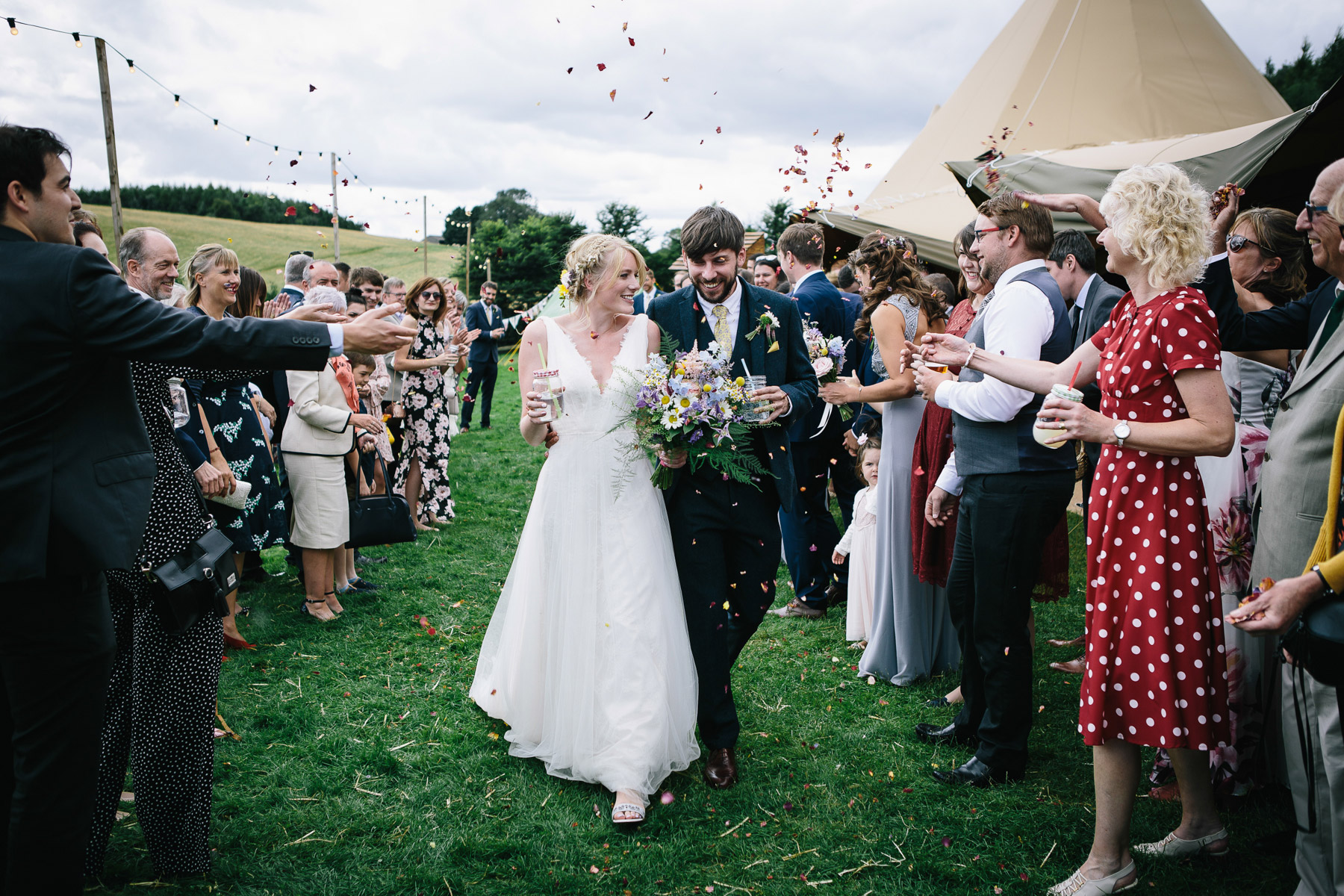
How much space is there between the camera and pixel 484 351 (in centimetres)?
1465

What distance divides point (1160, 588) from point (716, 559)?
5.77 feet

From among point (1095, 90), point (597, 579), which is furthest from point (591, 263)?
point (1095, 90)

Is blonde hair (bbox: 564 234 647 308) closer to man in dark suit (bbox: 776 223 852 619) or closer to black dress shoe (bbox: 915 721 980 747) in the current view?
man in dark suit (bbox: 776 223 852 619)

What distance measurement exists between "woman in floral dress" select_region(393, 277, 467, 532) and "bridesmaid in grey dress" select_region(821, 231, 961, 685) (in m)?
4.66

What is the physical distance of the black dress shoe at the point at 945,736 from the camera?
397 cm

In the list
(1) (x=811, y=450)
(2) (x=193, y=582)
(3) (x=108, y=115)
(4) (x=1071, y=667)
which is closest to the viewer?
(2) (x=193, y=582)

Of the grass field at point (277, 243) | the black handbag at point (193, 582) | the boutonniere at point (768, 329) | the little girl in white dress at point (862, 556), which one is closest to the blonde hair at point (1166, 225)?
the boutonniere at point (768, 329)

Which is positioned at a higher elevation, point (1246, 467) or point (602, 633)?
point (1246, 467)

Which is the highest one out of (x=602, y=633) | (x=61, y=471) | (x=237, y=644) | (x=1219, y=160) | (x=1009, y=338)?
(x=1219, y=160)

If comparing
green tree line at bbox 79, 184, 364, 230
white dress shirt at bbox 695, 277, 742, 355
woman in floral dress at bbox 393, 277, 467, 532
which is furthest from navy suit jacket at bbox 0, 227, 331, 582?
green tree line at bbox 79, 184, 364, 230

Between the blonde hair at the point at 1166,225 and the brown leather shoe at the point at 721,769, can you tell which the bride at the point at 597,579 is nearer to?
the brown leather shoe at the point at 721,769

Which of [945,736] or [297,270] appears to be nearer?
[945,736]

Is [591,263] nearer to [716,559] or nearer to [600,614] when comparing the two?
[716,559]

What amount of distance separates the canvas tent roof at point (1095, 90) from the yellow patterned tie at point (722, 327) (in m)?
6.28
